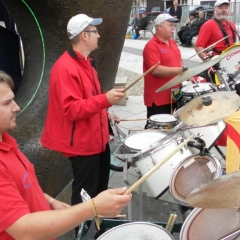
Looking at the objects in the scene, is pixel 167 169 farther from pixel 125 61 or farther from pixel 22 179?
pixel 125 61

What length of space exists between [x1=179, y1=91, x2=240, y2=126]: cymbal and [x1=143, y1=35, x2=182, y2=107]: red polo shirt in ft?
3.74

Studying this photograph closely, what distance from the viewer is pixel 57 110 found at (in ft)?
7.93

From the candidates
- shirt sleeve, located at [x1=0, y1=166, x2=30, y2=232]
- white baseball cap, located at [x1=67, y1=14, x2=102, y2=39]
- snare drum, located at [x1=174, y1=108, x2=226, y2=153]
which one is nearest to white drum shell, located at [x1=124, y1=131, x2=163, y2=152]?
snare drum, located at [x1=174, y1=108, x2=226, y2=153]

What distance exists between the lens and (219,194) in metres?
1.28

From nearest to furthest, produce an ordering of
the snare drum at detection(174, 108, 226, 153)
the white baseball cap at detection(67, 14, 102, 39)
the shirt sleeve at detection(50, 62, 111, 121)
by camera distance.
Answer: the shirt sleeve at detection(50, 62, 111, 121) → the white baseball cap at detection(67, 14, 102, 39) → the snare drum at detection(174, 108, 226, 153)

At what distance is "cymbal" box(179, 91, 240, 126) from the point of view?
7.81ft

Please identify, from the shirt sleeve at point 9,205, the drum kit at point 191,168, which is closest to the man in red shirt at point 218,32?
the drum kit at point 191,168

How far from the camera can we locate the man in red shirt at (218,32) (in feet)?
15.0

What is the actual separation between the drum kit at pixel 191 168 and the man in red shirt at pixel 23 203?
0.59ft

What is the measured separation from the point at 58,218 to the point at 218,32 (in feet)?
13.1

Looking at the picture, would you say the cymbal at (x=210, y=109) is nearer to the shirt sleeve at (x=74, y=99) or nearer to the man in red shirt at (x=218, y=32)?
the shirt sleeve at (x=74, y=99)

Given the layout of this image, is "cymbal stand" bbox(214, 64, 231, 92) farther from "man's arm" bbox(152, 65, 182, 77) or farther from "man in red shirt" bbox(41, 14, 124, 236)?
"man in red shirt" bbox(41, 14, 124, 236)

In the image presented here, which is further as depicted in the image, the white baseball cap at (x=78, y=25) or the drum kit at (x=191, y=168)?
the white baseball cap at (x=78, y=25)

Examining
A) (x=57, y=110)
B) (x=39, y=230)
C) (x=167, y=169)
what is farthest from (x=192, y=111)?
(x=39, y=230)
